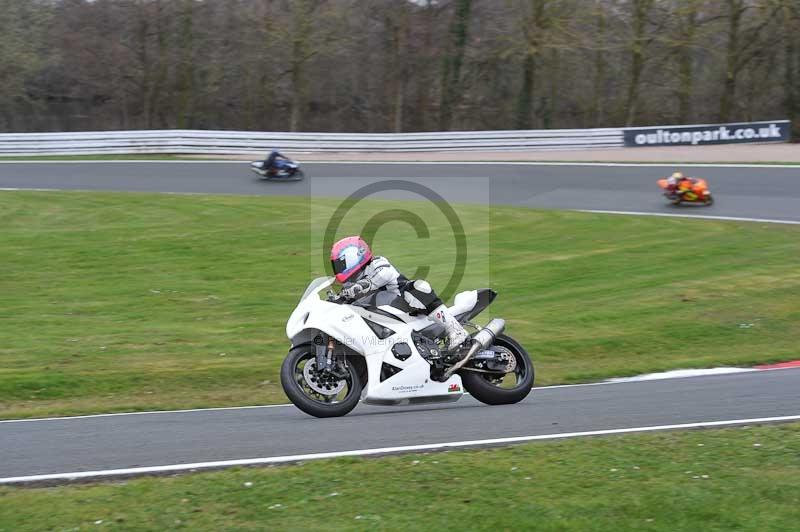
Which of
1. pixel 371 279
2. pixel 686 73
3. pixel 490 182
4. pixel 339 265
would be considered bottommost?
pixel 371 279

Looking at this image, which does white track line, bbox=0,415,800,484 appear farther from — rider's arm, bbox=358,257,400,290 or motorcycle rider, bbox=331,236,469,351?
rider's arm, bbox=358,257,400,290

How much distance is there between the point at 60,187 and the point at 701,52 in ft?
96.5

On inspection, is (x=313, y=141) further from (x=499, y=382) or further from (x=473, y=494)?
(x=473, y=494)

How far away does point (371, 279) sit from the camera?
8.69 meters

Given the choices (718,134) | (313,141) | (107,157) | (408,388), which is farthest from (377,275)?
(718,134)

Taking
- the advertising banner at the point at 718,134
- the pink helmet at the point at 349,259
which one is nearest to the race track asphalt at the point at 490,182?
the advertising banner at the point at 718,134

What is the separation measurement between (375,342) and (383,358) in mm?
165

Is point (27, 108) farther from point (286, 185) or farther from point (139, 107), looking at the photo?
point (286, 185)

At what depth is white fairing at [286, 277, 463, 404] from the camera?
8.53 metres

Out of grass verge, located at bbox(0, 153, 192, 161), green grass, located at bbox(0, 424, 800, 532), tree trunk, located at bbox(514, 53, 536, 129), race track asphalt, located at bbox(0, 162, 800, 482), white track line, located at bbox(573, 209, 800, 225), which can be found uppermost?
tree trunk, located at bbox(514, 53, 536, 129)

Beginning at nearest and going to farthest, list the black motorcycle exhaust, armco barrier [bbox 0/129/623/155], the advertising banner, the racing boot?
1. the black motorcycle exhaust
2. the racing boot
3. the advertising banner
4. armco barrier [bbox 0/129/623/155]

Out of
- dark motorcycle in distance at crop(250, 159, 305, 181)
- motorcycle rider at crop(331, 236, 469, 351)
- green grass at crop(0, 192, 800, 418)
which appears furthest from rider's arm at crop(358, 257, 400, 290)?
dark motorcycle in distance at crop(250, 159, 305, 181)

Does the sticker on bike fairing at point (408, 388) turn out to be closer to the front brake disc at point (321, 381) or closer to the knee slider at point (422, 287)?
the front brake disc at point (321, 381)

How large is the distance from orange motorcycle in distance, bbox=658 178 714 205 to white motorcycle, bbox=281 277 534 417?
53.6 ft
